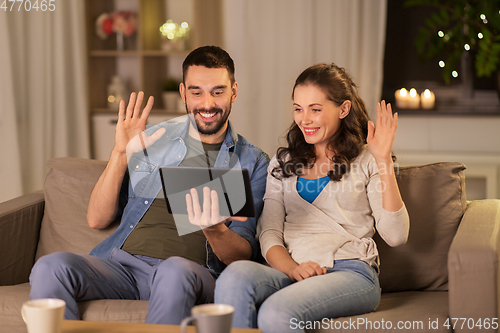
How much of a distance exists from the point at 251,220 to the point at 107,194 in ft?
1.53

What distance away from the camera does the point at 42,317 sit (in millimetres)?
962

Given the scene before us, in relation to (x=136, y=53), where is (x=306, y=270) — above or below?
below

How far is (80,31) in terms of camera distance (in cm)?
364

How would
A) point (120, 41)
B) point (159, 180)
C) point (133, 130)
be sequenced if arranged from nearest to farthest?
point (133, 130), point (159, 180), point (120, 41)

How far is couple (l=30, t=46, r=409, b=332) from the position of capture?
1354mm

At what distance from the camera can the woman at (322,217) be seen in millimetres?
1320

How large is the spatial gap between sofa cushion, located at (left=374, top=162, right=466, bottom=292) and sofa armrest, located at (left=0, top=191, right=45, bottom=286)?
1195mm

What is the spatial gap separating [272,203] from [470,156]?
187cm

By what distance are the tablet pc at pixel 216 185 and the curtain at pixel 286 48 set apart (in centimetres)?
200

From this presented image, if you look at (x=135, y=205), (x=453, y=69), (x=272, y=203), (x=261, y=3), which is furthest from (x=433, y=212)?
(x=261, y=3)

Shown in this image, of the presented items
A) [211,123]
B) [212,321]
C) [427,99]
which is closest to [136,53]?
[427,99]

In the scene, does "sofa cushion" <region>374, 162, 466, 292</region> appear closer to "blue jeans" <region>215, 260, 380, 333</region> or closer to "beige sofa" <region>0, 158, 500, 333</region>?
"beige sofa" <region>0, 158, 500, 333</region>

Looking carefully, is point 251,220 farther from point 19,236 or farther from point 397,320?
point 19,236

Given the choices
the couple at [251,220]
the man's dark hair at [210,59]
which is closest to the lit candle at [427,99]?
the couple at [251,220]
